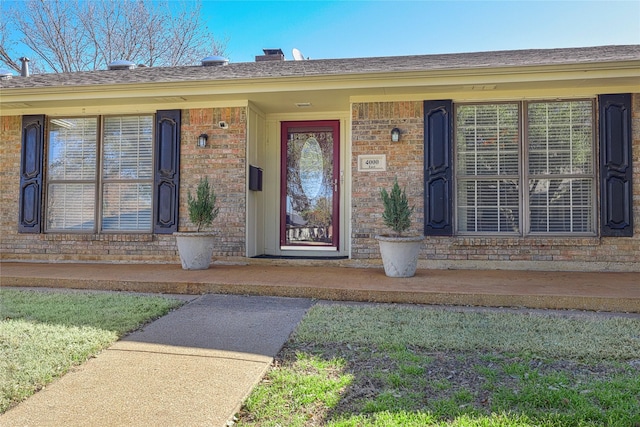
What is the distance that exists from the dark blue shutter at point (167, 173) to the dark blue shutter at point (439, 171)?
349 centimetres

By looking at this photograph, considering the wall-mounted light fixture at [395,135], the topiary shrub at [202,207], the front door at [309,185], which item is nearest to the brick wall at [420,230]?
the wall-mounted light fixture at [395,135]

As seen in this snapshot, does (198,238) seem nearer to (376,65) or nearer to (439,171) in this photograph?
(439,171)

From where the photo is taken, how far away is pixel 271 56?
27.0 ft

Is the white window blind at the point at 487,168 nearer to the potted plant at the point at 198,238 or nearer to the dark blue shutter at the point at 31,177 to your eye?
the potted plant at the point at 198,238

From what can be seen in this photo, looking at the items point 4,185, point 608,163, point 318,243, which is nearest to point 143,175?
point 4,185

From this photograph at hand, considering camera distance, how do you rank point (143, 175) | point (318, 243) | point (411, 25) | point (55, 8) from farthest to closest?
point (55, 8), point (411, 25), point (318, 243), point (143, 175)

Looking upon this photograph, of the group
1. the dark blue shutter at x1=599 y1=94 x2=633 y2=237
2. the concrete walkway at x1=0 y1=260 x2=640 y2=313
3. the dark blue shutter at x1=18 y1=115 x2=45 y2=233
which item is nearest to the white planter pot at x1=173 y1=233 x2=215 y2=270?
the concrete walkway at x1=0 y1=260 x2=640 y2=313

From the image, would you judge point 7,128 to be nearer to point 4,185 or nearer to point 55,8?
point 4,185

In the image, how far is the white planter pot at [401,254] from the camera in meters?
4.77

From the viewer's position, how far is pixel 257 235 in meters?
6.41

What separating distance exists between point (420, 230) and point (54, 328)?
4154 mm

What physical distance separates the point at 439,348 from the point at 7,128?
275 inches

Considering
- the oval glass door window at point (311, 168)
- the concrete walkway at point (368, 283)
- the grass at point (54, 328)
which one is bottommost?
the grass at point (54, 328)

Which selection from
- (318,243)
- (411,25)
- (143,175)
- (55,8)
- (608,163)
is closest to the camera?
(608,163)
